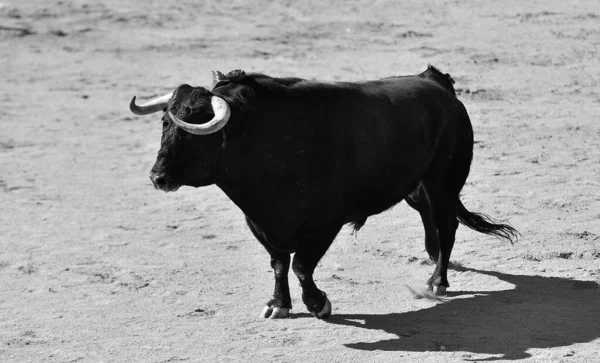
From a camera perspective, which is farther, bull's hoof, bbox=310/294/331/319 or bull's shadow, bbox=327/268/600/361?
bull's hoof, bbox=310/294/331/319

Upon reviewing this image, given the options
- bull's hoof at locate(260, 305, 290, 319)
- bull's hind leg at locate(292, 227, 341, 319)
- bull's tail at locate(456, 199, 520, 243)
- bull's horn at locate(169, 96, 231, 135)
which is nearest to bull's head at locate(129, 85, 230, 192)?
bull's horn at locate(169, 96, 231, 135)

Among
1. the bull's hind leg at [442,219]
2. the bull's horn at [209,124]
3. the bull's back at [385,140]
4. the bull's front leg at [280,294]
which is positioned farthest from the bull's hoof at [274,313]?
the bull's horn at [209,124]

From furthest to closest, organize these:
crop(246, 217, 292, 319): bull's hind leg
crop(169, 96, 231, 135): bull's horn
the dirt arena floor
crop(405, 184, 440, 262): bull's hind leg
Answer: crop(405, 184, 440, 262): bull's hind leg → crop(246, 217, 292, 319): bull's hind leg → the dirt arena floor → crop(169, 96, 231, 135): bull's horn

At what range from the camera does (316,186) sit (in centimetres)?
729

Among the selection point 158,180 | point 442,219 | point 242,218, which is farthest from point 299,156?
point 242,218

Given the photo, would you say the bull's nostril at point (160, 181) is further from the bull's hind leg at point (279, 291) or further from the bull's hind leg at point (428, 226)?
the bull's hind leg at point (428, 226)

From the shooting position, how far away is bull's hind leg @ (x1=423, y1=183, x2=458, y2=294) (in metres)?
8.02

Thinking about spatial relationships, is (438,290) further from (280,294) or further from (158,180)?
(158,180)

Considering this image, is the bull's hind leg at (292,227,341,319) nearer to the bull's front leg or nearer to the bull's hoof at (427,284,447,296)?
the bull's front leg

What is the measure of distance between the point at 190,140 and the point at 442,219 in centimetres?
202

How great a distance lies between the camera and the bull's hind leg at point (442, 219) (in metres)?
→ 8.02

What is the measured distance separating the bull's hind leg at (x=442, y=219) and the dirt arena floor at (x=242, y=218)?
0.22 meters

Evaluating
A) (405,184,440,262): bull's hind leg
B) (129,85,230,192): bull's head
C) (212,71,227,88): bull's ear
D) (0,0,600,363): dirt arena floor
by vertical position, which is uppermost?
(212,71,227,88): bull's ear

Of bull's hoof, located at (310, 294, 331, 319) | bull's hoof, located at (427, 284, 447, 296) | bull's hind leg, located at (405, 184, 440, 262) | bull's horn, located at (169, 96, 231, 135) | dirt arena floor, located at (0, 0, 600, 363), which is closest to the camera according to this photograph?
bull's horn, located at (169, 96, 231, 135)
